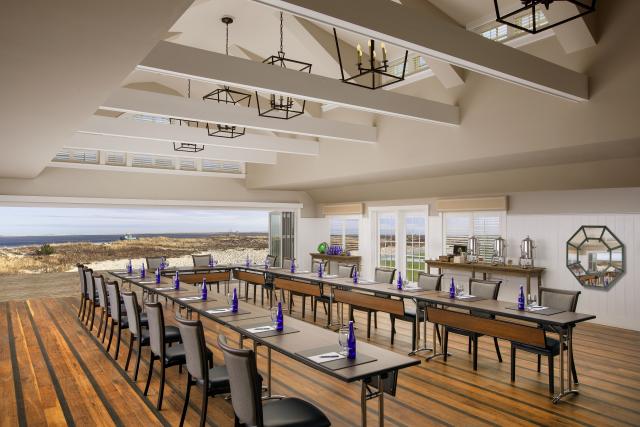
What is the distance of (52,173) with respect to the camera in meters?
10.1

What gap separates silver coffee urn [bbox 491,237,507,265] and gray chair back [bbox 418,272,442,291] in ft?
7.11

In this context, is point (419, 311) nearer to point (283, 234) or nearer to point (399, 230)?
point (399, 230)

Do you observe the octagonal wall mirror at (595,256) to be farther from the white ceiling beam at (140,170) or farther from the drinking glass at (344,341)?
the white ceiling beam at (140,170)

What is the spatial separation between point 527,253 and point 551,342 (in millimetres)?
3595

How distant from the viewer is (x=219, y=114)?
21.1 feet

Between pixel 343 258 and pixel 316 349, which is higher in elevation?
pixel 343 258

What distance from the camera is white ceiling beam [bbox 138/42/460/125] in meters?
4.34

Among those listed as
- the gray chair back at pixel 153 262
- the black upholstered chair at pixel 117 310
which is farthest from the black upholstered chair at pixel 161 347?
the gray chair back at pixel 153 262

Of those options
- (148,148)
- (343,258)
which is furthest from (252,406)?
(343,258)

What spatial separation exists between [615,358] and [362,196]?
6.65 meters

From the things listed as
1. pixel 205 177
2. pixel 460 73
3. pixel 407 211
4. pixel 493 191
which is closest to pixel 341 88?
pixel 460 73

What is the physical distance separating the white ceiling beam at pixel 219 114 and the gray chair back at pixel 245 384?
11.3 ft

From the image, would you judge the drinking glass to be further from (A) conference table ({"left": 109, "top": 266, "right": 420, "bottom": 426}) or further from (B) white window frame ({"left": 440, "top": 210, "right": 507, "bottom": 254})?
(B) white window frame ({"left": 440, "top": 210, "right": 507, "bottom": 254})

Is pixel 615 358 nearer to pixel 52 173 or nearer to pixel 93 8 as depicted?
pixel 93 8
